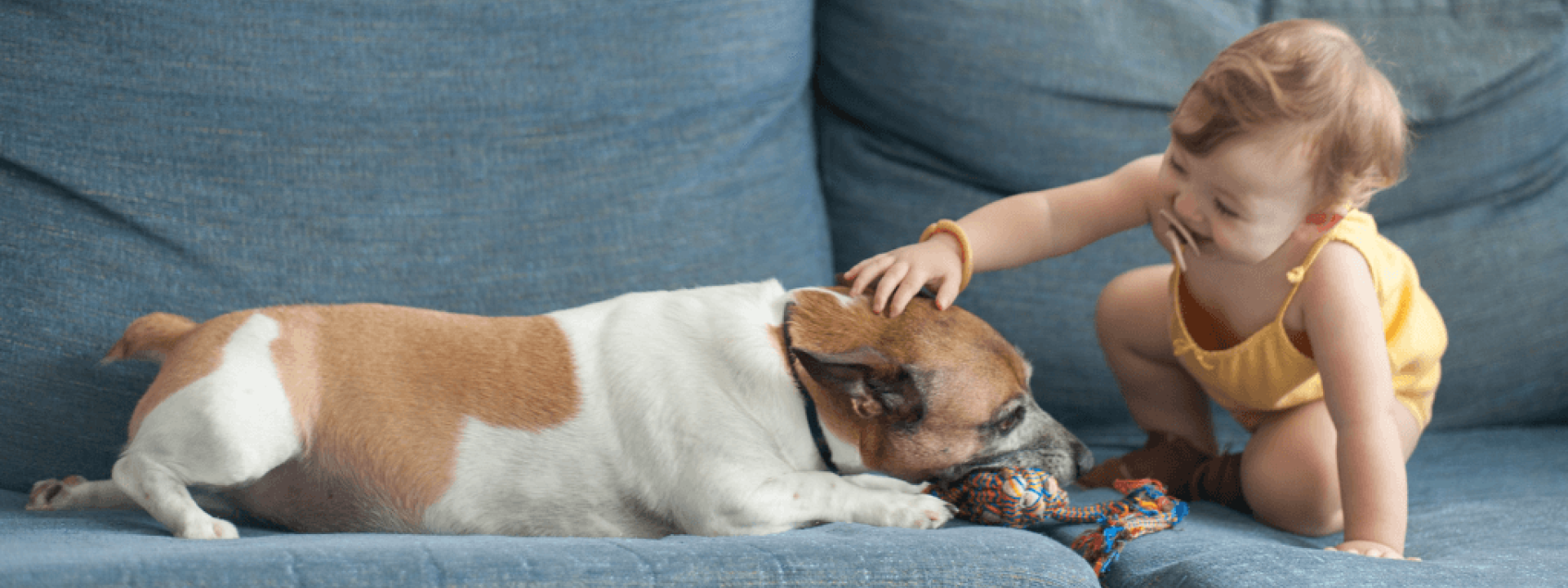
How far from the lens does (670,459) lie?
1432 millimetres

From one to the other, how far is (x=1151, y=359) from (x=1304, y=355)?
0.34 metres

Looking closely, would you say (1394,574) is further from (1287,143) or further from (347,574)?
(347,574)

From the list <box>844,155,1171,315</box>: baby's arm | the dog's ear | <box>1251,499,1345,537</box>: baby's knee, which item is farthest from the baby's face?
the dog's ear

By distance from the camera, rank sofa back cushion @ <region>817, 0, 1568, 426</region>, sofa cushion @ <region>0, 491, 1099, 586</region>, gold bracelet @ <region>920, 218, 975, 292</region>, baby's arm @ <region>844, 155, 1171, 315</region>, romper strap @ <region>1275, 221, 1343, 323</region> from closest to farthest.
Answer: sofa cushion @ <region>0, 491, 1099, 586</region>, romper strap @ <region>1275, 221, 1343, 323</region>, gold bracelet @ <region>920, 218, 975, 292</region>, baby's arm @ <region>844, 155, 1171, 315</region>, sofa back cushion @ <region>817, 0, 1568, 426</region>

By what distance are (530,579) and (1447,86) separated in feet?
6.95

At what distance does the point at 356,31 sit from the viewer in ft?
5.83

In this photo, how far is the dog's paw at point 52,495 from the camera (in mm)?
1528

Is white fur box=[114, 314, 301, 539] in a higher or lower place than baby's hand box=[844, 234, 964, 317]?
lower

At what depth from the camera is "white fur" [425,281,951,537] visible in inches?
55.4

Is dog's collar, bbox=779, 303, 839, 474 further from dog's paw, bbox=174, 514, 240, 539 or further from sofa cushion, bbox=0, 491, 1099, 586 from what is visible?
dog's paw, bbox=174, 514, 240, 539

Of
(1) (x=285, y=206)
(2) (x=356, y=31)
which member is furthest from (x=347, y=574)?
(2) (x=356, y=31)

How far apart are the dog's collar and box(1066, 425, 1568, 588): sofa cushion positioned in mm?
381

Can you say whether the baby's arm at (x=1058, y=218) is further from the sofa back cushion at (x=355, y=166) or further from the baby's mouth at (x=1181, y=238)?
the sofa back cushion at (x=355, y=166)

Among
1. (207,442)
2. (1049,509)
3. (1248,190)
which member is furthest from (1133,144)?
(207,442)
